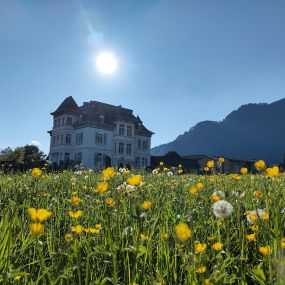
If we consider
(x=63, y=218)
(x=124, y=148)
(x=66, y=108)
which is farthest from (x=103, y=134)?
(x=63, y=218)

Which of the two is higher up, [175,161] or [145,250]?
[175,161]

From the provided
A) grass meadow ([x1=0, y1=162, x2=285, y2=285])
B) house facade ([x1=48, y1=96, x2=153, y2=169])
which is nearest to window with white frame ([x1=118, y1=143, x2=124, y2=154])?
house facade ([x1=48, y1=96, x2=153, y2=169])

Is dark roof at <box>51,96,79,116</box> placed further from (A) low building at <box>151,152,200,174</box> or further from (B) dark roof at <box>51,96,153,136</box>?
(A) low building at <box>151,152,200,174</box>

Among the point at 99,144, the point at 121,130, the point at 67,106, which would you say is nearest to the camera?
the point at 99,144

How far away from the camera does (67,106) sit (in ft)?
191

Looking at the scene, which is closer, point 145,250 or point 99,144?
point 145,250

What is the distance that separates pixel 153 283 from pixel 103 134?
5394cm

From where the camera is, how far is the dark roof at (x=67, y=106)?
5747 centimetres

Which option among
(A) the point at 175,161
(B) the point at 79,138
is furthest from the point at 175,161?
(B) the point at 79,138

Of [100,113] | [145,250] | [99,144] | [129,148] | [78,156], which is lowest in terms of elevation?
[145,250]

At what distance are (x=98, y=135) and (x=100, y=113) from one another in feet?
13.6

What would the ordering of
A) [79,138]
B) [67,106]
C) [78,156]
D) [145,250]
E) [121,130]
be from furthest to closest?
[67,106] → [121,130] → [79,138] → [78,156] → [145,250]

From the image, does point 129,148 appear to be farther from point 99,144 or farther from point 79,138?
point 79,138

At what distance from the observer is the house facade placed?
53.8m
